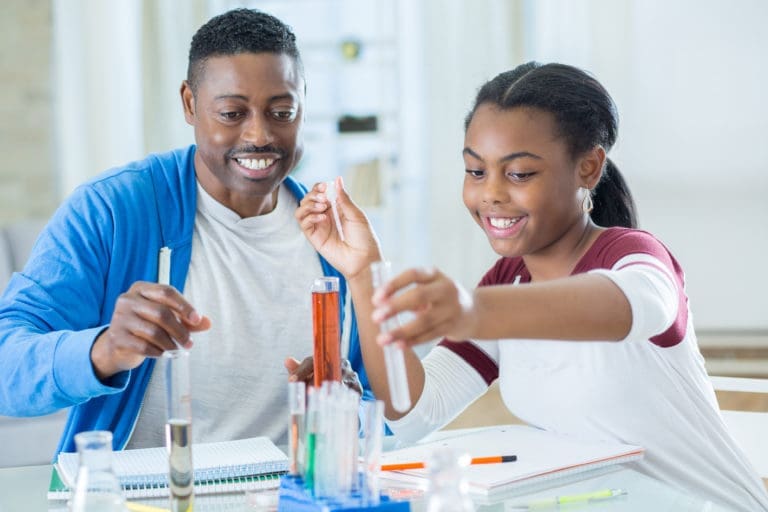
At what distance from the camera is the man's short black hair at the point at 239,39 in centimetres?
165

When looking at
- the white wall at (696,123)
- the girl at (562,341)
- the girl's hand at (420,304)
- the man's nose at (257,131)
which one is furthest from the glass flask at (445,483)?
the white wall at (696,123)

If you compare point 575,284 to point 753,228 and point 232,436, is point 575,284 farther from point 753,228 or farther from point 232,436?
point 753,228

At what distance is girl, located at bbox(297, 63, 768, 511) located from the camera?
1414mm

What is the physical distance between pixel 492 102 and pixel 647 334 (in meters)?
0.48

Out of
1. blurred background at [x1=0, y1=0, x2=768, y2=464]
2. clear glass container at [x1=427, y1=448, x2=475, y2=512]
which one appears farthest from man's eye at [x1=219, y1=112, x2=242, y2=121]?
blurred background at [x1=0, y1=0, x2=768, y2=464]

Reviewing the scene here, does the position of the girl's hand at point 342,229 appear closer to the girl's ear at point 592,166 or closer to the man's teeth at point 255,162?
the man's teeth at point 255,162

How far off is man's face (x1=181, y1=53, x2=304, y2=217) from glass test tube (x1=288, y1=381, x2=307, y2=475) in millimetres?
648

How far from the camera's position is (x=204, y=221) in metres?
1.77

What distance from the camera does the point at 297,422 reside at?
3.55ft

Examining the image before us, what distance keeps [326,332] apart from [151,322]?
0.74 ft

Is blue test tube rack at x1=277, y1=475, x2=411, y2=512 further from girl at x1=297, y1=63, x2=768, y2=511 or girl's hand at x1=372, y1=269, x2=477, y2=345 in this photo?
girl at x1=297, y1=63, x2=768, y2=511

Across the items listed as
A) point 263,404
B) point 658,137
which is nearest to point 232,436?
point 263,404

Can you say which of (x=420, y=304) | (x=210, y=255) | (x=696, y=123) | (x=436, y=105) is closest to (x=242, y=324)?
(x=210, y=255)

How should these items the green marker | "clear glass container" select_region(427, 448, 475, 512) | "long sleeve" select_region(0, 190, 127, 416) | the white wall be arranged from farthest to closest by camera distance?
the white wall, "long sleeve" select_region(0, 190, 127, 416), the green marker, "clear glass container" select_region(427, 448, 475, 512)
